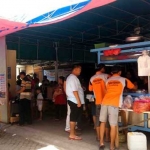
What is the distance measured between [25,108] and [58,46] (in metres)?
4.64

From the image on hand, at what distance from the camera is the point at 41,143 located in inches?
216

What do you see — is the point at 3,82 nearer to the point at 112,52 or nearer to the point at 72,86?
the point at 72,86

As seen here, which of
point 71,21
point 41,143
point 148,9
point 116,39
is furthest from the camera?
point 116,39

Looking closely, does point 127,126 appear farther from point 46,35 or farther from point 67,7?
point 46,35

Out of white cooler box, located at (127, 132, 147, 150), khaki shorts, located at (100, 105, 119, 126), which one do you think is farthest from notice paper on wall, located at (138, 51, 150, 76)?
white cooler box, located at (127, 132, 147, 150)

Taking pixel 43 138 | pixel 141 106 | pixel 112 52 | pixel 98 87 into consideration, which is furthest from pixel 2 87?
pixel 141 106

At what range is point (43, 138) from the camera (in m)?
5.80

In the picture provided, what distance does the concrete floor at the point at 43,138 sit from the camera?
514 centimetres

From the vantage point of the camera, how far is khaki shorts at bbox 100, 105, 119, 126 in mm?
4562

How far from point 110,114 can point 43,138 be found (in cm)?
208

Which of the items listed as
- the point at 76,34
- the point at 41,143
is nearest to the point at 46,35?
the point at 76,34

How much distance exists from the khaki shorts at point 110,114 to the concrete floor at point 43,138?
0.66m

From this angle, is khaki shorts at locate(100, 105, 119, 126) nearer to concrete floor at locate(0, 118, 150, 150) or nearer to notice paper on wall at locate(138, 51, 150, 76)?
concrete floor at locate(0, 118, 150, 150)

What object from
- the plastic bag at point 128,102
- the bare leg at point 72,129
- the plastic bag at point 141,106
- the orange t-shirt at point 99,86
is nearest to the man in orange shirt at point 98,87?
the orange t-shirt at point 99,86
